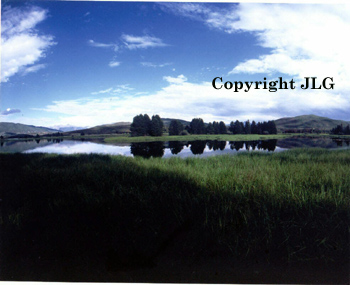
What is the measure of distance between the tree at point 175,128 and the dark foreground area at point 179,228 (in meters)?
0.88

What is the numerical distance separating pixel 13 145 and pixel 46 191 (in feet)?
3.82

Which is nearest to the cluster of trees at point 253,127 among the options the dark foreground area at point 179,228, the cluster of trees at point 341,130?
the dark foreground area at point 179,228

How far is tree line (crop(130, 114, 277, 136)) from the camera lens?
3.52 meters

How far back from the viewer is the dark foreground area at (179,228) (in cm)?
217

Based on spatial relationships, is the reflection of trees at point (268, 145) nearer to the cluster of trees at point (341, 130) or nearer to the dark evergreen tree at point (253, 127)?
the dark evergreen tree at point (253, 127)

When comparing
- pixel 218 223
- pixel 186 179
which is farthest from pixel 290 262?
pixel 186 179

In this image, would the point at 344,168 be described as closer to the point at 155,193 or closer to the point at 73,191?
the point at 155,193

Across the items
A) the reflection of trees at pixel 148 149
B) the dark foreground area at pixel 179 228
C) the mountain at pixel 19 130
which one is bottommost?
the dark foreground area at pixel 179 228

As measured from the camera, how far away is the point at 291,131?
12.9 feet

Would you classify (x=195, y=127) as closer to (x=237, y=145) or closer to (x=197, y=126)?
(x=197, y=126)

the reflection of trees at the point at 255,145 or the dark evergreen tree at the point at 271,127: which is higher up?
the dark evergreen tree at the point at 271,127

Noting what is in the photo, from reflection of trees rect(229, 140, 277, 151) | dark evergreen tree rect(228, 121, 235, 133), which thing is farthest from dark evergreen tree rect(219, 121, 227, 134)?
reflection of trees rect(229, 140, 277, 151)

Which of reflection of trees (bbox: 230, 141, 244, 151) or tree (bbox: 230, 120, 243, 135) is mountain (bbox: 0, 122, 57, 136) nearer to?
tree (bbox: 230, 120, 243, 135)

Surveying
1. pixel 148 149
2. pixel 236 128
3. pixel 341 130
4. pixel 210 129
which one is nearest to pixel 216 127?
pixel 210 129
